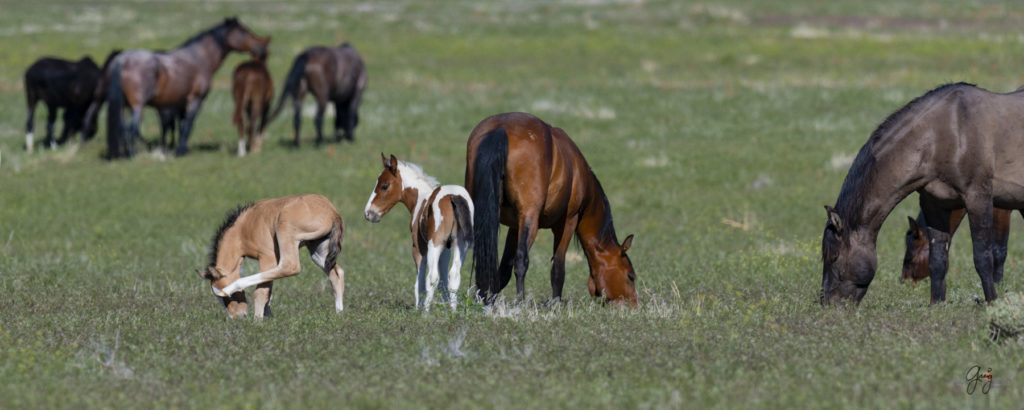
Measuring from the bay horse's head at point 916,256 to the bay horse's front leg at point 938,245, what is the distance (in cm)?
129

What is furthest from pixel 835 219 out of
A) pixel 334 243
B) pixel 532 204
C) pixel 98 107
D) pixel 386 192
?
pixel 98 107

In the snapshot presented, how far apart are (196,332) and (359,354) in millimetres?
1743

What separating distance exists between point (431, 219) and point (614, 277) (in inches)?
82.5

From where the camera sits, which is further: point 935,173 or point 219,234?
point 219,234

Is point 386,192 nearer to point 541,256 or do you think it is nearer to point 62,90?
point 541,256

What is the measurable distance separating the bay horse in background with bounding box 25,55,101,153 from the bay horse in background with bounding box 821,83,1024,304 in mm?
19497

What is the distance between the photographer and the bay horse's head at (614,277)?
10750 mm

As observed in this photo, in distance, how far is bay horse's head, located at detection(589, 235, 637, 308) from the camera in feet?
35.3

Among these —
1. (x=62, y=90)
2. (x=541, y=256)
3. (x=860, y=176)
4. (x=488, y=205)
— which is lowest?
(x=62, y=90)

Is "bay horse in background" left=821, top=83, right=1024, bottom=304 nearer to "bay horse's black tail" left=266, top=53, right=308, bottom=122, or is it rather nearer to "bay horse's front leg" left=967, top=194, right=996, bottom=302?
"bay horse's front leg" left=967, top=194, right=996, bottom=302

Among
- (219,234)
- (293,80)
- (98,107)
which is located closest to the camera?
(219,234)

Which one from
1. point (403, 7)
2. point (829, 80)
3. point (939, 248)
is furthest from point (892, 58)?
point (403, 7)

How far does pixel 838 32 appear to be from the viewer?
50.0m

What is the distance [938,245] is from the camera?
34.4ft
